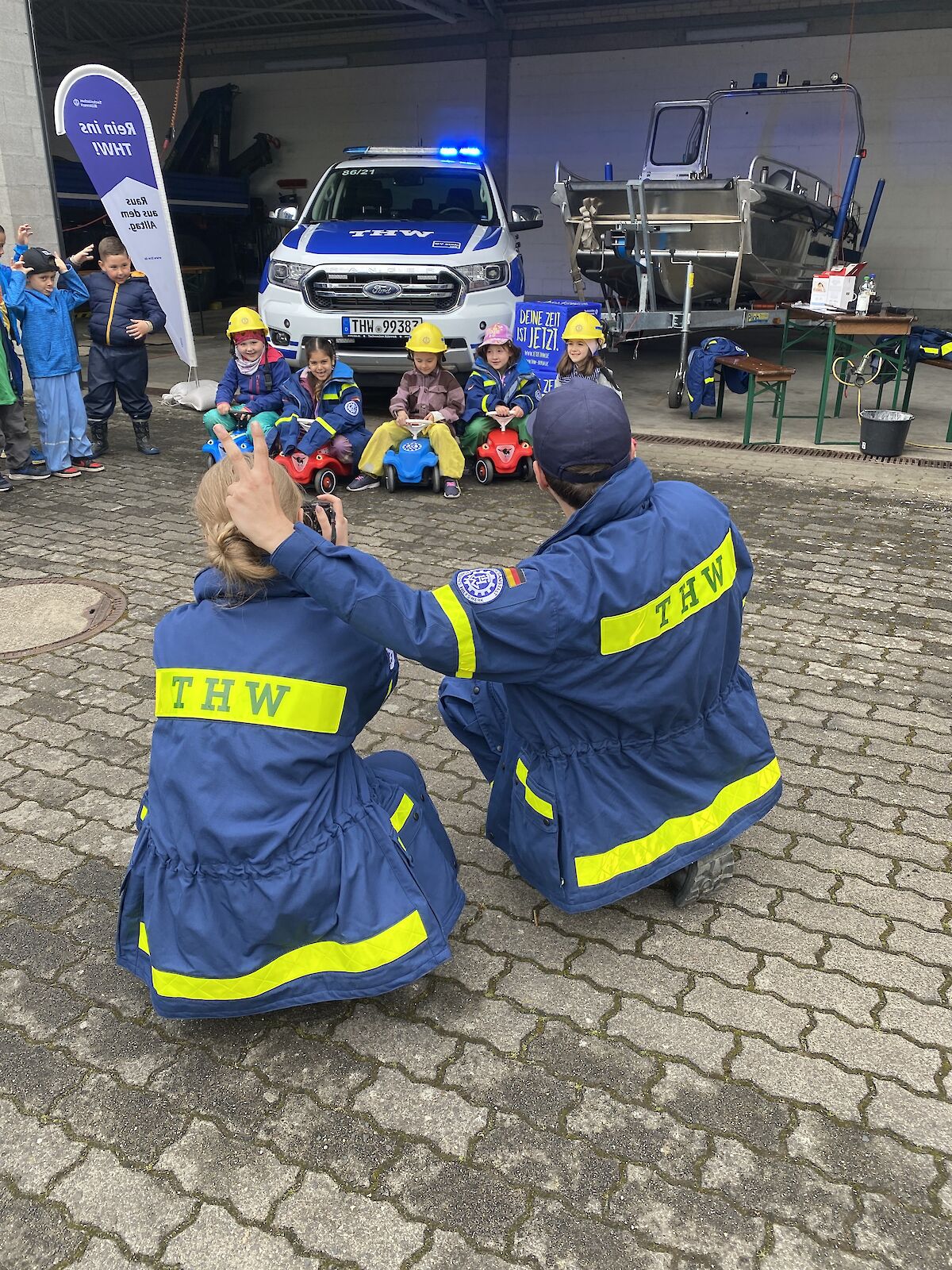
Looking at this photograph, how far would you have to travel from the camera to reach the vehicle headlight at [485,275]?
8.53 meters

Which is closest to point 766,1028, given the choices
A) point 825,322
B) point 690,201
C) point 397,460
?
point 397,460

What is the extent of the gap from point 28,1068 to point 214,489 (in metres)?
1.52

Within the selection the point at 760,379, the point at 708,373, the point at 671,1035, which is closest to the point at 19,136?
the point at 708,373

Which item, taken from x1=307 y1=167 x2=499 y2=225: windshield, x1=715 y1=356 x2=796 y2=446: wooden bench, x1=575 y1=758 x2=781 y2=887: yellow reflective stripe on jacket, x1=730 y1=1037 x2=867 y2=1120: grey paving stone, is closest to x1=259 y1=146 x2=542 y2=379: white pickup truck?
x1=307 y1=167 x2=499 y2=225: windshield

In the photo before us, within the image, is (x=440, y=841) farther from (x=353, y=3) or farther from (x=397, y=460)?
(x=353, y=3)

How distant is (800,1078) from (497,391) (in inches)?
227

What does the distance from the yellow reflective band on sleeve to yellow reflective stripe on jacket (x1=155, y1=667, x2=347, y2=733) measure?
311mm

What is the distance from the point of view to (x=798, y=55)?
15617 mm

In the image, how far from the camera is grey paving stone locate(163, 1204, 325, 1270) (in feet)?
6.40

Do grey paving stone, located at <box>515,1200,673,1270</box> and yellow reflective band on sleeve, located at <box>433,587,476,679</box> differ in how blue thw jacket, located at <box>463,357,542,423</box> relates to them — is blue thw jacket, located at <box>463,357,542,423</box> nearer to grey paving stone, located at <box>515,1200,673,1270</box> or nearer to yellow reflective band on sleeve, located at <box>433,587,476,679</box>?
yellow reflective band on sleeve, located at <box>433,587,476,679</box>

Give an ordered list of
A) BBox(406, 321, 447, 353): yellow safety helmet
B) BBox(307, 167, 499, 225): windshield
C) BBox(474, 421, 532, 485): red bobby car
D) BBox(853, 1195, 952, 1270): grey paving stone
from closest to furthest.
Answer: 1. BBox(853, 1195, 952, 1270): grey paving stone
2. BBox(406, 321, 447, 353): yellow safety helmet
3. BBox(474, 421, 532, 485): red bobby car
4. BBox(307, 167, 499, 225): windshield

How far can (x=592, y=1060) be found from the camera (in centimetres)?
243

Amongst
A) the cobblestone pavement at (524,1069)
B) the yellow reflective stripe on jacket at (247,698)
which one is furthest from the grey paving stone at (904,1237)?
the yellow reflective stripe on jacket at (247,698)

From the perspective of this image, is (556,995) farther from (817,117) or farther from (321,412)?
(817,117)
